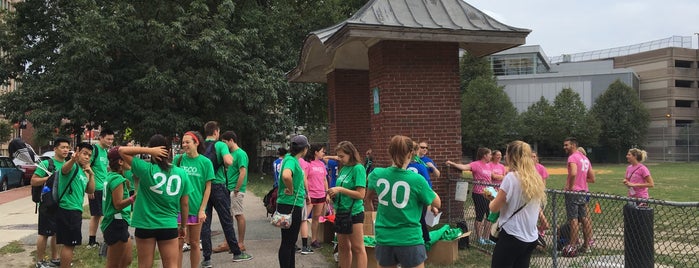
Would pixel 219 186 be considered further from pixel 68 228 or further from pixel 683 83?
pixel 683 83

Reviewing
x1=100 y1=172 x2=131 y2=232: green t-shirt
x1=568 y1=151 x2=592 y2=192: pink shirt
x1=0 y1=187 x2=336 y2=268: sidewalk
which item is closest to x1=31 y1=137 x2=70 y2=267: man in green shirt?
x1=0 y1=187 x2=336 y2=268: sidewalk

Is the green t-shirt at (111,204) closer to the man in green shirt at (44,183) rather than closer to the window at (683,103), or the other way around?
the man in green shirt at (44,183)

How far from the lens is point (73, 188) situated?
6230 mm

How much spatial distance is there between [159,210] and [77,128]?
65.9ft

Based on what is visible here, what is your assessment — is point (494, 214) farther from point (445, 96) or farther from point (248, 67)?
point (248, 67)

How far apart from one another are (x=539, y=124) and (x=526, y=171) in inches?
2181

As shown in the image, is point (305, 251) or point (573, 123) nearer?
point (305, 251)

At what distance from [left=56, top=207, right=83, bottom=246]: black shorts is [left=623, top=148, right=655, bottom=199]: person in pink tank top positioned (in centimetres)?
745

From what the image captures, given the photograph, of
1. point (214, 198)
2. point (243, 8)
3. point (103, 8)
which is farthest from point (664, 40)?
point (214, 198)

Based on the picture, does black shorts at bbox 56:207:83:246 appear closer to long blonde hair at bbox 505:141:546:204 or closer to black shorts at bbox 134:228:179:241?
black shorts at bbox 134:228:179:241

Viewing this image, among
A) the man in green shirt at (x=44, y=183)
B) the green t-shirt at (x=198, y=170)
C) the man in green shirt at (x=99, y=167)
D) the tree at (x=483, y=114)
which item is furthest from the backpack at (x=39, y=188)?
the tree at (x=483, y=114)

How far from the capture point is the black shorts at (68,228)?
19.7 feet

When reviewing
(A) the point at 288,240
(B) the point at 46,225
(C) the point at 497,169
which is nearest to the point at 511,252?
(A) the point at 288,240

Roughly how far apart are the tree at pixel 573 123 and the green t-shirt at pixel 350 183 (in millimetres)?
53188
